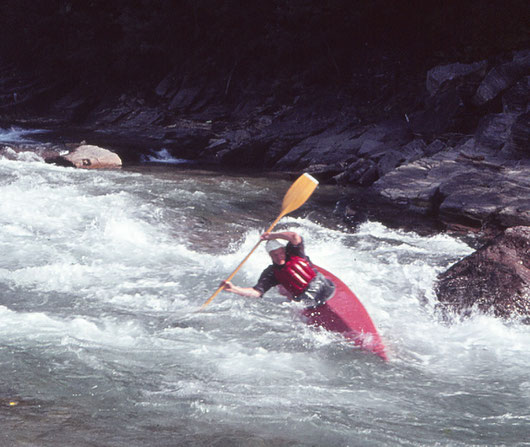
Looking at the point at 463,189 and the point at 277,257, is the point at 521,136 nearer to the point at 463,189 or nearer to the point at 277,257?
the point at 463,189

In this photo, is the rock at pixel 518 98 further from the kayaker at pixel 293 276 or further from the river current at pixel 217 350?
the kayaker at pixel 293 276

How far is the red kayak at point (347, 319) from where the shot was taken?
393 cm

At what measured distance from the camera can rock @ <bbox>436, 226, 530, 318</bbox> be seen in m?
4.27

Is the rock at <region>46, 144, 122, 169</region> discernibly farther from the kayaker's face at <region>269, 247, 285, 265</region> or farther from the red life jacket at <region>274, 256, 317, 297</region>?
the red life jacket at <region>274, 256, 317, 297</region>

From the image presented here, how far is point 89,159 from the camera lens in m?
11.1

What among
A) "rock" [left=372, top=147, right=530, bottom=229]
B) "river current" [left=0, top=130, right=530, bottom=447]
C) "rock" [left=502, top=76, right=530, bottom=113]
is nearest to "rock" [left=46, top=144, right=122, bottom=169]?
"river current" [left=0, top=130, right=530, bottom=447]

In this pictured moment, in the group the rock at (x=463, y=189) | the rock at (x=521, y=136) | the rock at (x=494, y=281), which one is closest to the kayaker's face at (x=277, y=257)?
the rock at (x=494, y=281)

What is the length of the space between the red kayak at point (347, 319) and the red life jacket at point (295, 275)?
0.20m

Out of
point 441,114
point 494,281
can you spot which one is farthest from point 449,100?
point 494,281

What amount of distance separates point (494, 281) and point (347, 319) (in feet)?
4.00

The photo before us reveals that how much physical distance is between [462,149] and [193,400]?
310 inches

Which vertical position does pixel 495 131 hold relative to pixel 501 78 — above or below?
below

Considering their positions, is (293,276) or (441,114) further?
(441,114)

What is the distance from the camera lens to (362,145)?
11867 mm
